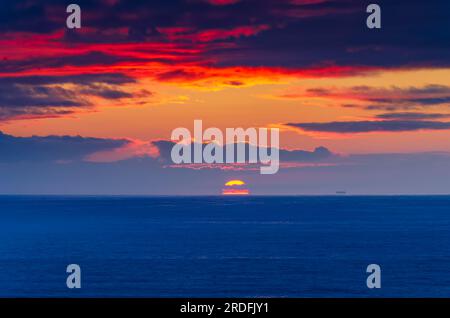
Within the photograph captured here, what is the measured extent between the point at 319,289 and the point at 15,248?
70.0m

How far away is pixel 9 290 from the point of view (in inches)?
3209

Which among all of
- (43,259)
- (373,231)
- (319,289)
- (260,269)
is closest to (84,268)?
(43,259)

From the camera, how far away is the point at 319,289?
3147 inches

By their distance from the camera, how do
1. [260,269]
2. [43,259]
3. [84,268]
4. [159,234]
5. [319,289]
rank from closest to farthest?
[319,289], [260,269], [84,268], [43,259], [159,234]

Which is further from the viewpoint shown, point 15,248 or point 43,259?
point 15,248

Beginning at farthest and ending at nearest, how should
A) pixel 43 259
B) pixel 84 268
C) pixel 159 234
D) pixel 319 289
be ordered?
pixel 159 234 → pixel 43 259 → pixel 84 268 → pixel 319 289
